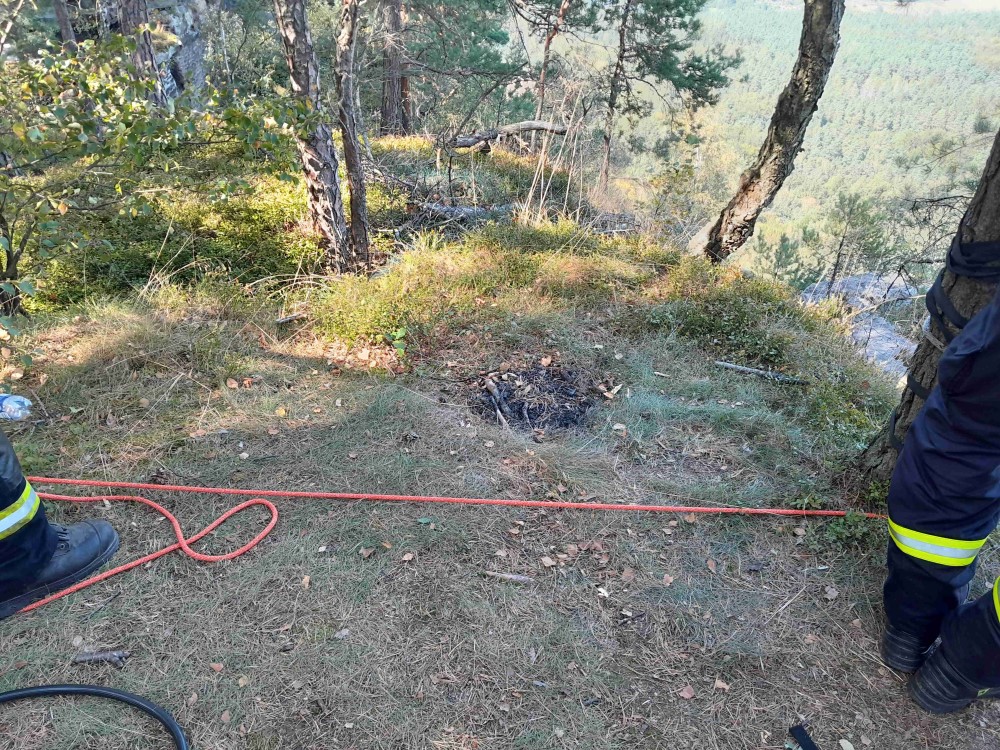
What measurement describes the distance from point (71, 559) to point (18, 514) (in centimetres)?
31

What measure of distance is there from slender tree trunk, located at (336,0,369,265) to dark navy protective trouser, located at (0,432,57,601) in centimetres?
342

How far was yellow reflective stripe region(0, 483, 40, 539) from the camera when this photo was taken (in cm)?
186

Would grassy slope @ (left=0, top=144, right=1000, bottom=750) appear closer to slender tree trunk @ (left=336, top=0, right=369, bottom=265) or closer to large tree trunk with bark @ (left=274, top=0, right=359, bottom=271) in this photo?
large tree trunk with bark @ (left=274, top=0, right=359, bottom=271)

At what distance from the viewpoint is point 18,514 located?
6.23 ft

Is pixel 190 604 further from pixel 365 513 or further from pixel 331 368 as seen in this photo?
pixel 331 368

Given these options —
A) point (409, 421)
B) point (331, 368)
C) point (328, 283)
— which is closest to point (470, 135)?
point (328, 283)

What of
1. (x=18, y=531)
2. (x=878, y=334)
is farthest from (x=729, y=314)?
(x=878, y=334)

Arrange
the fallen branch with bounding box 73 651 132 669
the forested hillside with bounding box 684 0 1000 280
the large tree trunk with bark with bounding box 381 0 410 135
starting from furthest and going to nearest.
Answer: the forested hillside with bounding box 684 0 1000 280, the large tree trunk with bark with bounding box 381 0 410 135, the fallen branch with bounding box 73 651 132 669

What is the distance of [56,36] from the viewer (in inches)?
468

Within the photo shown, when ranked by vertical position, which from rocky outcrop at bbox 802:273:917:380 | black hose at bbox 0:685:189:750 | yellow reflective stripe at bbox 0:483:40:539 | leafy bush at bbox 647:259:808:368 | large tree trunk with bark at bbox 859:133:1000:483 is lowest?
rocky outcrop at bbox 802:273:917:380

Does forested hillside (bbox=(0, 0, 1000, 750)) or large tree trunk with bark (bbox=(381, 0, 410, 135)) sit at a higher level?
large tree trunk with bark (bbox=(381, 0, 410, 135))

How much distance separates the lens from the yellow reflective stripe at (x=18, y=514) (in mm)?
1862

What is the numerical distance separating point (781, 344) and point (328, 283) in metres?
3.48

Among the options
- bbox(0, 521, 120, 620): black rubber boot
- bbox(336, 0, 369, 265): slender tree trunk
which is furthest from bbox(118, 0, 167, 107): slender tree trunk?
bbox(0, 521, 120, 620): black rubber boot
